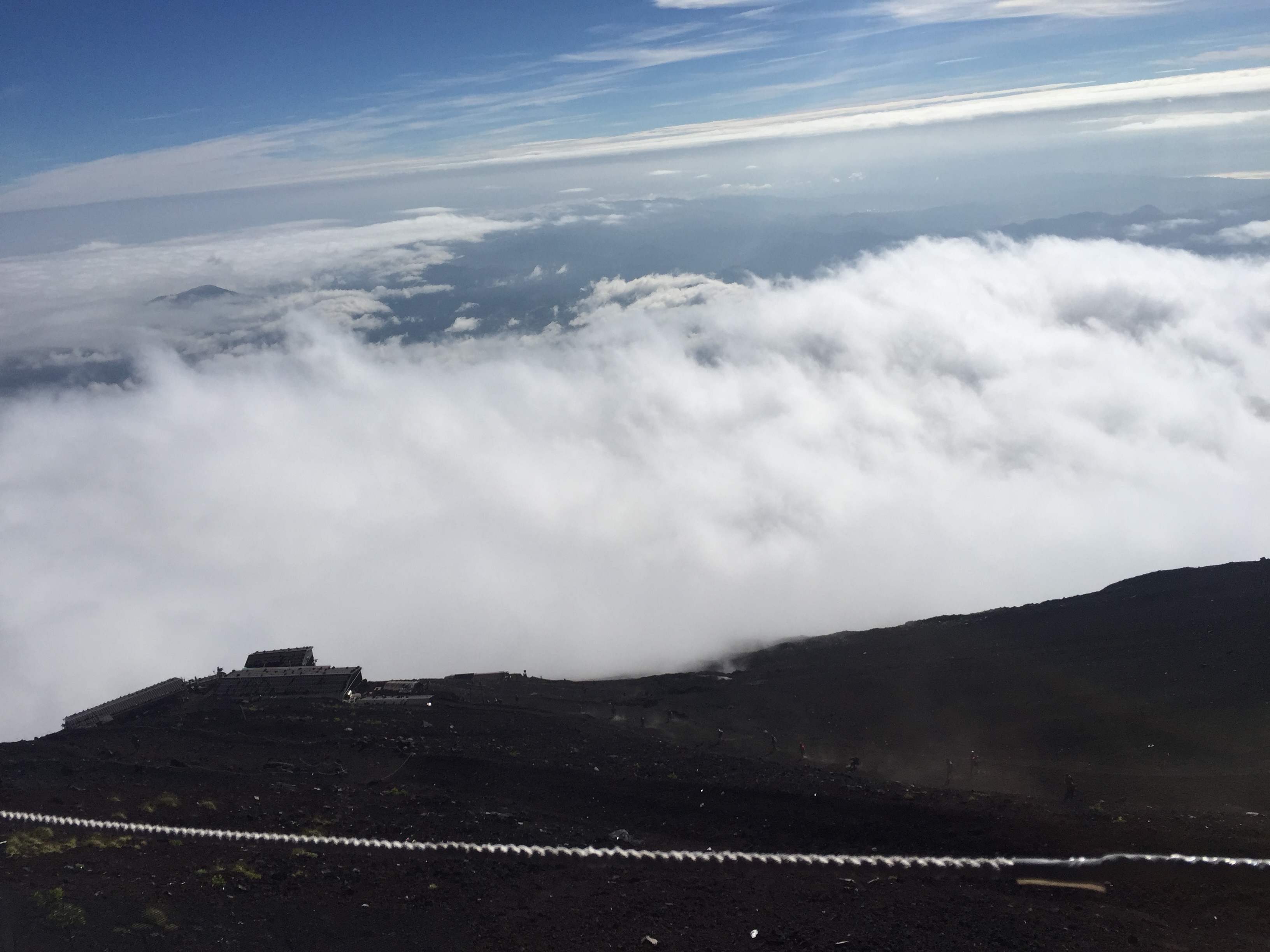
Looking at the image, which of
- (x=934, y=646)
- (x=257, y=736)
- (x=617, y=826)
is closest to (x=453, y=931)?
(x=617, y=826)

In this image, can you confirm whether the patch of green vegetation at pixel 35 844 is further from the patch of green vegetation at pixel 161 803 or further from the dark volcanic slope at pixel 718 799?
the patch of green vegetation at pixel 161 803

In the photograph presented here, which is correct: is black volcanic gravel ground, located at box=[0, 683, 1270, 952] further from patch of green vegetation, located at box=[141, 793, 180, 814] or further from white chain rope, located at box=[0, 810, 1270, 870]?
white chain rope, located at box=[0, 810, 1270, 870]

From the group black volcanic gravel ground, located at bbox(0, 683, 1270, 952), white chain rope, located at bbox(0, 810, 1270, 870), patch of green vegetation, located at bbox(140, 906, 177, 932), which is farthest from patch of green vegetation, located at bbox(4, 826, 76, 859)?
patch of green vegetation, located at bbox(140, 906, 177, 932)

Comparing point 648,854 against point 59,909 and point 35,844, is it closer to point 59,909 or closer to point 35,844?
point 59,909

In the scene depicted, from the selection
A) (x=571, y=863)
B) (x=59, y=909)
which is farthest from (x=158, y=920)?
(x=571, y=863)

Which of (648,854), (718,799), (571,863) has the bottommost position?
(648,854)
